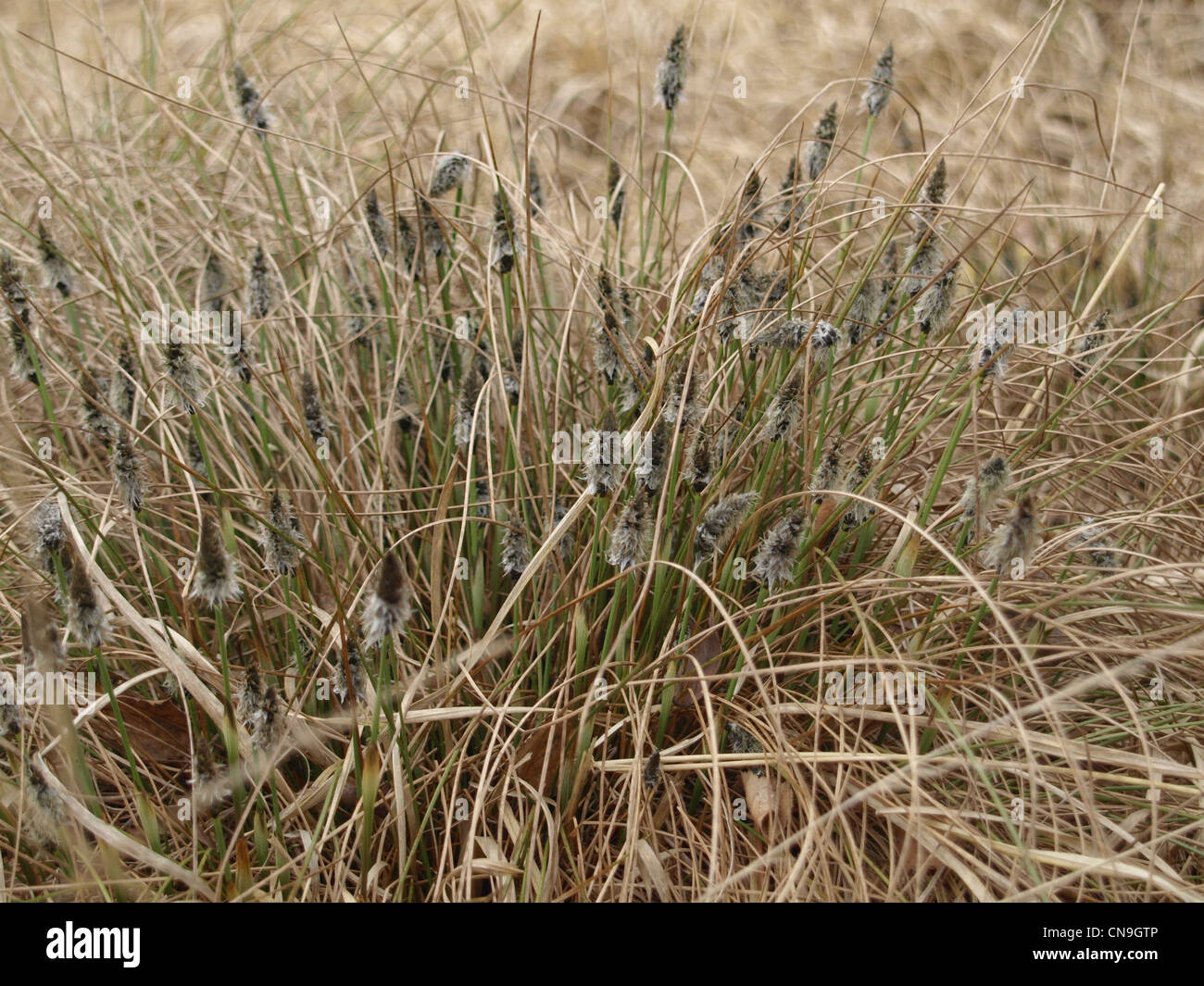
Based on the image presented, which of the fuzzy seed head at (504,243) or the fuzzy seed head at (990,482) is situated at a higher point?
the fuzzy seed head at (504,243)

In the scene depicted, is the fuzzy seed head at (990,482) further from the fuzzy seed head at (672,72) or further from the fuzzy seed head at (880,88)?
the fuzzy seed head at (672,72)

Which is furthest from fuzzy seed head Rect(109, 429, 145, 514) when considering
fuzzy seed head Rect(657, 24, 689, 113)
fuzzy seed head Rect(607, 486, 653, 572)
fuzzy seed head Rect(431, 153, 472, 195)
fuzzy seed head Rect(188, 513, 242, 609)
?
fuzzy seed head Rect(657, 24, 689, 113)

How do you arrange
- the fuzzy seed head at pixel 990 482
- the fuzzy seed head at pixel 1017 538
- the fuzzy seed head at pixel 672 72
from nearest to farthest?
the fuzzy seed head at pixel 1017 538 → the fuzzy seed head at pixel 990 482 → the fuzzy seed head at pixel 672 72

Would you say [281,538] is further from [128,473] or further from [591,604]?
[591,604]

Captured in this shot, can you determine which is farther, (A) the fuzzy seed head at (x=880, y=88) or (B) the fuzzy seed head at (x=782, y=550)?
(A) the fuzzy seed head at (x=880, y=88)

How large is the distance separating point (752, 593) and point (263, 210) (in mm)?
2379

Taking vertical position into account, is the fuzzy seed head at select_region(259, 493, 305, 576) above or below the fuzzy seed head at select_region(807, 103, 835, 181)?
below

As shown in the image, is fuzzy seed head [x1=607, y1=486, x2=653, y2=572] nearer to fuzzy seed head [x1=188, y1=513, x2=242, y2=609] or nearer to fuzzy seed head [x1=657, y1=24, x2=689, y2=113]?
fuzzy seed head [x1=188, y1=513, x2=242, y2=609]

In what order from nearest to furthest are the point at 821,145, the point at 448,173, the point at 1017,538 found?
the point at 1017,538, the point at 448,173, the point at 821,145

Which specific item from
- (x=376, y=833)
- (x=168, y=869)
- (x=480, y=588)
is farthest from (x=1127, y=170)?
(x=168, y=869)

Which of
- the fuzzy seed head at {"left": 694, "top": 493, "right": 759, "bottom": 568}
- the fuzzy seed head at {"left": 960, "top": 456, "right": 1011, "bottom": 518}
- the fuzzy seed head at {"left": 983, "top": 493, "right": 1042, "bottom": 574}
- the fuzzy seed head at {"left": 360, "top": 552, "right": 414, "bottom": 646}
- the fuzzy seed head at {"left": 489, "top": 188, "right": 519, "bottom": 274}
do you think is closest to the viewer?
the fuzzy seed head at {"left": 360, "top": 552, "right": 414, "bottom": 646}

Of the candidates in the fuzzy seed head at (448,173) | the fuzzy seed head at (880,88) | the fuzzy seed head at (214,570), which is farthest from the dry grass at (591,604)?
the fuzzy seed head at (880,88)

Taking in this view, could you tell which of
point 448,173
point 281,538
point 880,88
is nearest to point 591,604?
point 281,538

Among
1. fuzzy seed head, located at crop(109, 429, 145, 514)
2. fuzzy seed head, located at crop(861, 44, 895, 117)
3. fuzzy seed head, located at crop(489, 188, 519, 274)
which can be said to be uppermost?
fuzzy seed head, located at crop(861, 44, 895, 117)
